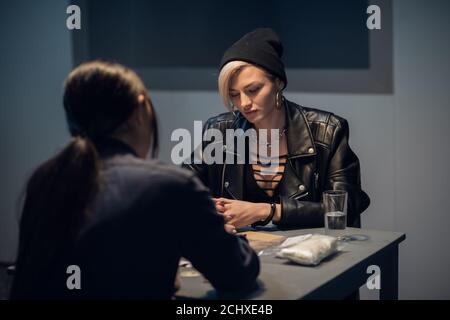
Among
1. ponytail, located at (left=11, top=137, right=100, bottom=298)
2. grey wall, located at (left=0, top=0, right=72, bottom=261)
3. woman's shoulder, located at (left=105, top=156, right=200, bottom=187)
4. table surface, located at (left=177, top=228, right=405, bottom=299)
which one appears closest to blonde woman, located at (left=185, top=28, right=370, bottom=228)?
table surface, located at (left=177, top=228, right=405, bottom=299)

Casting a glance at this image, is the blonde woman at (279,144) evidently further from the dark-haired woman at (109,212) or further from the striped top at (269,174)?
the dark-haired woman at (109,212)

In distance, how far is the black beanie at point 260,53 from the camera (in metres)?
2.54

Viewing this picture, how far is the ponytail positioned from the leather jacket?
1.27 meters

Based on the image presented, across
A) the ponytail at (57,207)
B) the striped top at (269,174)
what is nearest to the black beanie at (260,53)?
the striped top at (269,174)

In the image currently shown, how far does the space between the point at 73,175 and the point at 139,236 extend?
19cm

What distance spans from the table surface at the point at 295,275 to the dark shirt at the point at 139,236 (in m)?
0.14

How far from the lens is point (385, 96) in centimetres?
340

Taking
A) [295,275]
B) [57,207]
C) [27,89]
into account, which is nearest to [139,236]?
[57,207]

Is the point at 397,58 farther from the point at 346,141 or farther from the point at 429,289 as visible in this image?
the point at 429,289

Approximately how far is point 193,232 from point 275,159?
1.29m

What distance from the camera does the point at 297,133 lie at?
2.70 meters

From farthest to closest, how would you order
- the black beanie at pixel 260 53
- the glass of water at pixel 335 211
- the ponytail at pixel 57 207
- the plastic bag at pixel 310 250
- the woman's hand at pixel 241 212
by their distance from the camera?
the black beanie at pixel 260 53, the woman's hand at pixel 241 212, the glass of water at pixel 335 211, the plastic bag at pixel 310 250, the ponytail at pixel 57 207

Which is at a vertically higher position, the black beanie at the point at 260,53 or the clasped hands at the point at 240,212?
the black beanie at the point at 260,53
